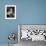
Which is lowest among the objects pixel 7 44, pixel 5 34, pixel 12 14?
pixel 7 44

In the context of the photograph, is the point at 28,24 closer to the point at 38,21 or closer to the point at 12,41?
the point at 38,21

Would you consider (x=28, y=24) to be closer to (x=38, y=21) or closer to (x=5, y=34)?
(x=38, y=21)

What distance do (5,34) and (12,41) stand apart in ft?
0.86

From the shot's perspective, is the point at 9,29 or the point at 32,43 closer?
the point at 32,43

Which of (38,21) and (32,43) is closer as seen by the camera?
(32,43)

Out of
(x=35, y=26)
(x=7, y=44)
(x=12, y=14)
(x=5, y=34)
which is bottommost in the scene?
(x=7, y=44)

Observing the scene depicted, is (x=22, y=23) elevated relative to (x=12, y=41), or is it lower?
elevated

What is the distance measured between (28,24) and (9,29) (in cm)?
52

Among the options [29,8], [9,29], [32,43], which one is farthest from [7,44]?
[29,8]

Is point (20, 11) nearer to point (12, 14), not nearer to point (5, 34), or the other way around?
point (12, 14)

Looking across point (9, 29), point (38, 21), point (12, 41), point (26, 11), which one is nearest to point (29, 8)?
point (26, 11)

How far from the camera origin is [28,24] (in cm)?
340

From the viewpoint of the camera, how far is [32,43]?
3168 millimetres

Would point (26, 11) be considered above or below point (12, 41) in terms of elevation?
above
